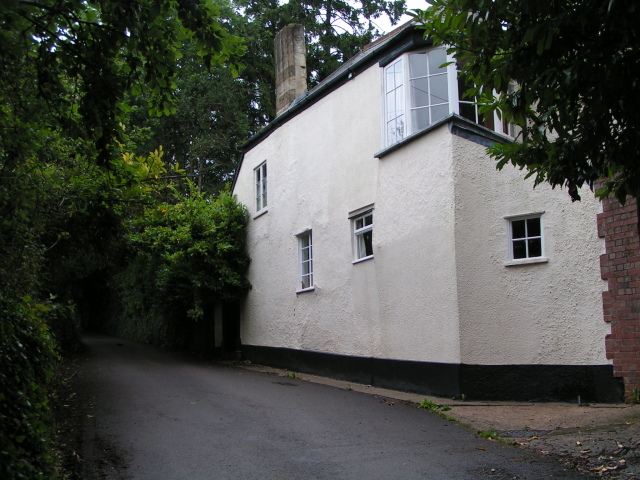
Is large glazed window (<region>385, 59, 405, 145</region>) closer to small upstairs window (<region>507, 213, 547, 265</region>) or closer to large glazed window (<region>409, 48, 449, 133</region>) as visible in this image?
large glazed window (<region>409, 48, 449, 133</region>)

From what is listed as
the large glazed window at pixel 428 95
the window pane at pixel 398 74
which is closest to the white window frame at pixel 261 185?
the window pane at pixel 398 74

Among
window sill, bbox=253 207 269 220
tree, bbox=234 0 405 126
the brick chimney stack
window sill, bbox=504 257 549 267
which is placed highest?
tree, bbox=234 0 405 126

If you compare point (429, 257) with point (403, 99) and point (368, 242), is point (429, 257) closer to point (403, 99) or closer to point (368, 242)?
point (368, 242)

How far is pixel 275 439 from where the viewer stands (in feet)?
24.9

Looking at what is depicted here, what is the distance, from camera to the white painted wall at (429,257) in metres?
9.76

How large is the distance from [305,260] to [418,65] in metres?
5.93

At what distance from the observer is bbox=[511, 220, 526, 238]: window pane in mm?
10359

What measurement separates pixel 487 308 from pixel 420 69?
4672 millimetres

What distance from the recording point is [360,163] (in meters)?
13.2

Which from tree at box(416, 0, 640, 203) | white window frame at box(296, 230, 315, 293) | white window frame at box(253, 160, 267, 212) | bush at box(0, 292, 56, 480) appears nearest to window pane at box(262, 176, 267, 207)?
white window frame at box(253, 160, 267, 212)

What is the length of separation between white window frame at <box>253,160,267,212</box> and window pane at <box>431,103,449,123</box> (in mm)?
7465

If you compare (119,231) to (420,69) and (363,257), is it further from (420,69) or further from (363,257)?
(420,69)

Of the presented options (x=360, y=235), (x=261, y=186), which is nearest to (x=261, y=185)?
(x=261, y=186)

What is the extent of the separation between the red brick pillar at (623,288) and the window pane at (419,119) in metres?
3.75
